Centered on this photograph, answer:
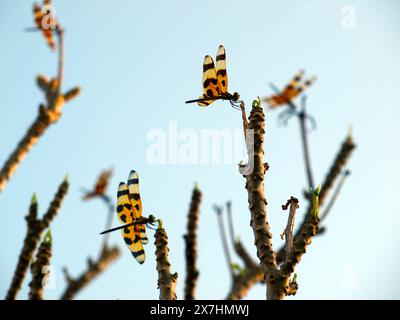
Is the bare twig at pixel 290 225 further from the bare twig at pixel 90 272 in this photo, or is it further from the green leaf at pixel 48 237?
the bare twig at pixel 90 272

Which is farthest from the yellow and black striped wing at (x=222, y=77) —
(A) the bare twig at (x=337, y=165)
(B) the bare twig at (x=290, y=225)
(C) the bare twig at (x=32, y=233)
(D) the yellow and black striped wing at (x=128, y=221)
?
(A) the bare twig at (x=337, y=165)

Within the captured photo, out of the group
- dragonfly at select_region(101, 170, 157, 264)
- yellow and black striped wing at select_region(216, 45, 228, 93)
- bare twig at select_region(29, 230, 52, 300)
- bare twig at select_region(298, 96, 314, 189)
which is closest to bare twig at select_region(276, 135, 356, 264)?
bare twig at select_region(298, 96, 314, 189)

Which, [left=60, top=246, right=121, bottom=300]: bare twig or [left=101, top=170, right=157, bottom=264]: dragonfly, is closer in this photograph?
[left=101, top=170, right=157, bottom=264]: dragonfly

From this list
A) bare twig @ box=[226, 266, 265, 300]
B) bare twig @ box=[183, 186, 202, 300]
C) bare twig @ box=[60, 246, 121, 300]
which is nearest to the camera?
bare twig @ box=[183, 186, 202, 300]

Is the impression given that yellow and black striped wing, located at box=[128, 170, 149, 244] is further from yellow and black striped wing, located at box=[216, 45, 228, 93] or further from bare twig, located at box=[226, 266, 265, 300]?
bare twig, located at box=[226, 266, 265, 300]

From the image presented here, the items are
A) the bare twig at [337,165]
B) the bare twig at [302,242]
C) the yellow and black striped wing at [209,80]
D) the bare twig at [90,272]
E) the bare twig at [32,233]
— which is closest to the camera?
the bare twig at [302,242]
